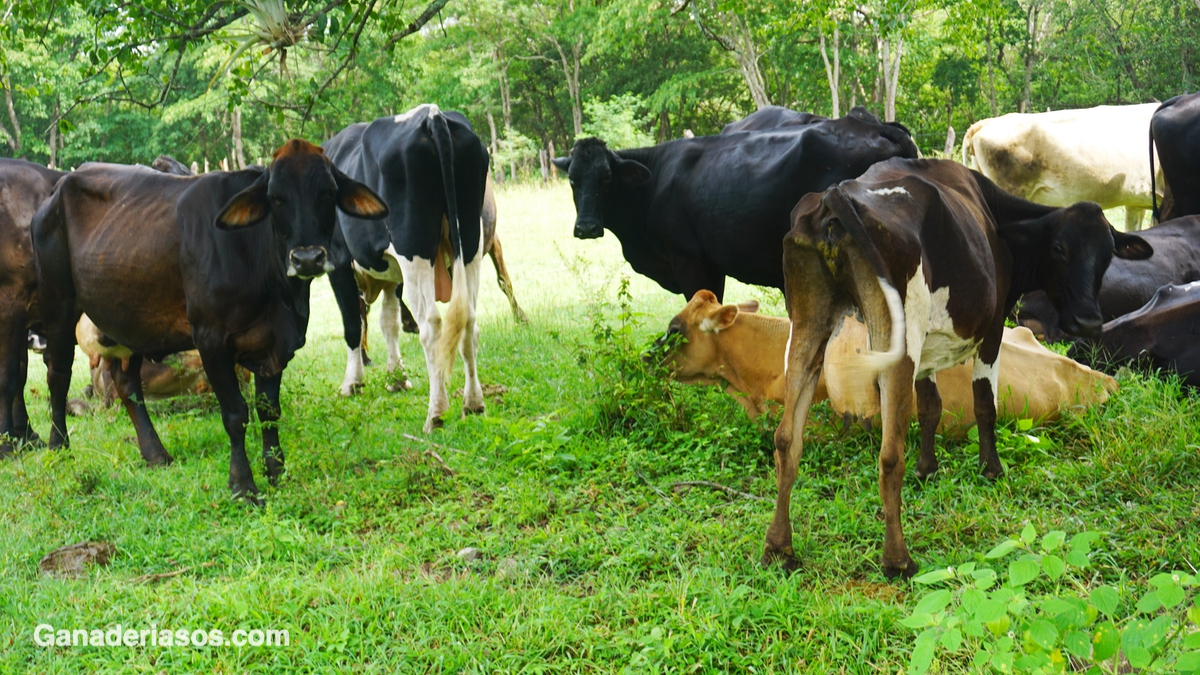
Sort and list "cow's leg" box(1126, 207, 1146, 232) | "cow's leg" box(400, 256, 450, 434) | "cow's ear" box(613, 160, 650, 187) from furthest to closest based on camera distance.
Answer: "cow's leg" box(1126, 207, 1146, 232), "cow's ear" box(613, 160, 650, 187), "cow's leg" box(400, 256, 450, 434)

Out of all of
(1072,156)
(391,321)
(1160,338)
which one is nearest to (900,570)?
(1160,338)

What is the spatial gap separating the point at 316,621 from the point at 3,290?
4.94m

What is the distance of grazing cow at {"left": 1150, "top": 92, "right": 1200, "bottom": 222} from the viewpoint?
8.24 m

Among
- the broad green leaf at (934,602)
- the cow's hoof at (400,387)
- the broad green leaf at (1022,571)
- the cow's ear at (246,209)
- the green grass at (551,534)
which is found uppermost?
the cow's ear at (246,209)

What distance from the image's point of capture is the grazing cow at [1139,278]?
22.5 feet

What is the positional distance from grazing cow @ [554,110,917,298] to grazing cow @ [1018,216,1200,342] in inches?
63.6

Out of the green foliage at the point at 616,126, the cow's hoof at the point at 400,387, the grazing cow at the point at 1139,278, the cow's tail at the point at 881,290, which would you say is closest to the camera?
the cow's tail at the point at 881,290

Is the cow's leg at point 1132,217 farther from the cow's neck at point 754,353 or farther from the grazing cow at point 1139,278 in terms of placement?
the cow's neck at point 754,353

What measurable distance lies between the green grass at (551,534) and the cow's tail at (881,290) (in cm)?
96

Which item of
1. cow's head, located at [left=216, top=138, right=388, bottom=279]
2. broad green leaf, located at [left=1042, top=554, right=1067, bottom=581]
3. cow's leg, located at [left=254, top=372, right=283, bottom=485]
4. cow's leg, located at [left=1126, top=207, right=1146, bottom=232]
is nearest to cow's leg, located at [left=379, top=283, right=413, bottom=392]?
cow's leg, located at [left=254, top=372, right=283, bottom=485]

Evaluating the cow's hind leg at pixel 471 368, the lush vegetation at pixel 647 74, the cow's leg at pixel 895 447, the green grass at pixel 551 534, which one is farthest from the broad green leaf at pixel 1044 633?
the lush vegetation at pixel 647 74

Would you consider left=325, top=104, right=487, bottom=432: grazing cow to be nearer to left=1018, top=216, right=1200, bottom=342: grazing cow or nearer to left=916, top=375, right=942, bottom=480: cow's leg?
left=916, top=375, right=942, bottom=480: cow's leg

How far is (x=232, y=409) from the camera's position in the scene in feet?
17.9

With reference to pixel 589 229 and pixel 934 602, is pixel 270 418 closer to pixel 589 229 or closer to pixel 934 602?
pixel 589 229
